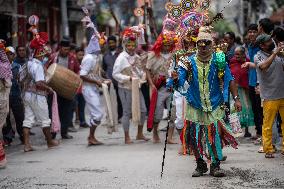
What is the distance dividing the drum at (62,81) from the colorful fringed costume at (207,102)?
12.9 ft

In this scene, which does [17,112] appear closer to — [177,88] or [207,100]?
[177,88]

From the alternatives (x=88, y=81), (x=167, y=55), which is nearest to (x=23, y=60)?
(x=88, y=81)

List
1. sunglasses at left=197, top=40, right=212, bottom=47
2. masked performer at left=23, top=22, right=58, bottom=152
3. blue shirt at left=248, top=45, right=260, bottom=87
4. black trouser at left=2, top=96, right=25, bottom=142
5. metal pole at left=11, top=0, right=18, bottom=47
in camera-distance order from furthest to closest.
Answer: metal pole at left=11, top=0, right=18, bottom=47 < black trouser at left=2, top=96, right=25, bottom=142 < masked performer at left=23, top=22, right=58, bottom=152 < blue shirt at left=248, top=45, right=260, bottom=87 < sunglasses at left=197, top=40, right=212, bottom=47

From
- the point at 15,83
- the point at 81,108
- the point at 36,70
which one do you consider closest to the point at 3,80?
the point at 36,70

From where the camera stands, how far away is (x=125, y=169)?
795cm

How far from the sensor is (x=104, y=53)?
15.4 m

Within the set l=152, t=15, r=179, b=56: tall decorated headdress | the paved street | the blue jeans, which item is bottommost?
the paved street

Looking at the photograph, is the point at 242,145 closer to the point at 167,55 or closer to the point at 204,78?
the point at 167,55

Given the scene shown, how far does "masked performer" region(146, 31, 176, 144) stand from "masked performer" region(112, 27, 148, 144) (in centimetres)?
28

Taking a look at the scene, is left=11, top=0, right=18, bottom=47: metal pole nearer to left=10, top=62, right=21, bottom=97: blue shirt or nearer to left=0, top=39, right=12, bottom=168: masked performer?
left=10, top=62, right=21, bottom=97: blue shirt

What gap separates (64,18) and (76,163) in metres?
14.1

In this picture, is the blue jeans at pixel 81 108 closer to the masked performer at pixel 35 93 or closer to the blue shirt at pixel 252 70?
the masked performer at pixel 35 93

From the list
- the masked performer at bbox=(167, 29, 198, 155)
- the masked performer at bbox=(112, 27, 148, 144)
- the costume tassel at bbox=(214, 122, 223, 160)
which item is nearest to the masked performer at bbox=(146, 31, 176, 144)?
the masked performer at bbox=(112, 27, 148, 144)

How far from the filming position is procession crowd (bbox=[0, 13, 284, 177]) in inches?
288
